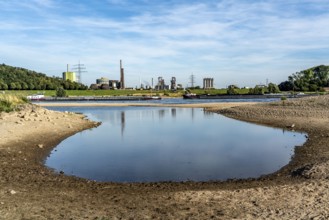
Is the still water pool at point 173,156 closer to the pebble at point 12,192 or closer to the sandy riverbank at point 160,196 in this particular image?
the sandy riverbank at point 160,196

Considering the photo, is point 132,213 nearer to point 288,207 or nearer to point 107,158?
point 288,207

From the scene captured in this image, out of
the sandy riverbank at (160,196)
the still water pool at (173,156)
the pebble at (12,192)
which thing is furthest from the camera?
the still water pool at (173,156)

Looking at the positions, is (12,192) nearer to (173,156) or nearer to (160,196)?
(160,196)

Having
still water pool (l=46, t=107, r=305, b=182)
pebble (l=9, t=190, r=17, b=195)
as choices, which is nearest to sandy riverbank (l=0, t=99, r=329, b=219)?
pebble (l=9, t=190, r=17, b=195)

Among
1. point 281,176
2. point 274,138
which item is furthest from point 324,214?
point 274,138

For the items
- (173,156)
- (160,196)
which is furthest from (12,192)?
(173,156)

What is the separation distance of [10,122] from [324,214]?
1076 inches

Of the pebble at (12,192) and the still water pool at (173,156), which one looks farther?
the still water pool at (173,156)

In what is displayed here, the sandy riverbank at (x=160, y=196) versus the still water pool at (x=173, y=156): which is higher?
the sandy riverbank at (x=160, y=196)

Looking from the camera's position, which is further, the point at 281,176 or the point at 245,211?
the point at 281,176

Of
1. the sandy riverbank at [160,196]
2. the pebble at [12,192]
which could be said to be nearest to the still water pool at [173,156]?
the sandy riverbank at [160,196]

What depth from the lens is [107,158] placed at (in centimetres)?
2166

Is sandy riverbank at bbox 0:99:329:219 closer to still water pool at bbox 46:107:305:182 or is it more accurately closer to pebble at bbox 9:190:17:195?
pebble at bbox 9:190:17:195

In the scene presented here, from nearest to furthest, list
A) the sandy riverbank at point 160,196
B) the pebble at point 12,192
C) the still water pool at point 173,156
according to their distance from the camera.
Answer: the sandy riverbank at point 160,196, the pebble at point 12,192, the still water pool at point 173,156
